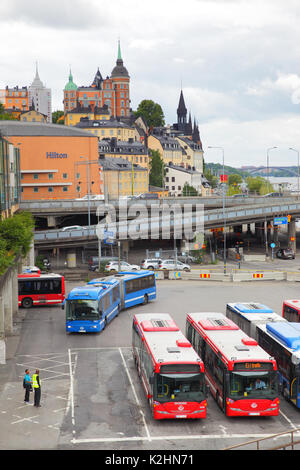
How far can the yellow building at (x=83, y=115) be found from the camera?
185 metres

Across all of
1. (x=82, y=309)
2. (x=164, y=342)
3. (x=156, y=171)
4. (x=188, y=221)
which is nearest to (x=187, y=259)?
(x=188, y=221)

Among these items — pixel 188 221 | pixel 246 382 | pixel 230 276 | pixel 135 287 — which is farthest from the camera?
pixel 188 221

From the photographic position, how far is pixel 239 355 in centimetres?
2009

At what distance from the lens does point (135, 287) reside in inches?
1612

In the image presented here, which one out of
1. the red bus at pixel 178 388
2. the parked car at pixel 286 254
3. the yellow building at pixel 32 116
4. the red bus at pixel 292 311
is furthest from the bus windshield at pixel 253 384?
the yellow building at pixel 32 116

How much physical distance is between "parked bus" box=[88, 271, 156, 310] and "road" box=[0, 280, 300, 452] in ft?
14.4

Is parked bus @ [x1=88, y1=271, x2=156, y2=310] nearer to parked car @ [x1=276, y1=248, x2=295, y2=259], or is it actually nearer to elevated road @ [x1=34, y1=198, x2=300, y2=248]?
elevated road @ [x1=34, y1=198, x2=300, y2=248]

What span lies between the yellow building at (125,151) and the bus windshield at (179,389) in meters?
127

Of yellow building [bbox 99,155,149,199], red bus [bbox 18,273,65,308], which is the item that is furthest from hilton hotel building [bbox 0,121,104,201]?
red bus [bbox 18,273,65,308]

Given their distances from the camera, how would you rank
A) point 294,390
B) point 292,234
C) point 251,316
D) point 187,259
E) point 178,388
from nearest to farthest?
1. point 178,388
2. point 294,390
3. point 251,316
4. point 187,259
5. point 292,234

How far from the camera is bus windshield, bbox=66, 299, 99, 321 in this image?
3291 centimetres

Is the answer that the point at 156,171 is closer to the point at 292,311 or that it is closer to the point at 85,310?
the point at 85,310

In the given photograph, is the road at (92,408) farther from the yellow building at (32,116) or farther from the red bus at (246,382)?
the yellow building at (32,116)

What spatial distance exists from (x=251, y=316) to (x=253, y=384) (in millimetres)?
8137
